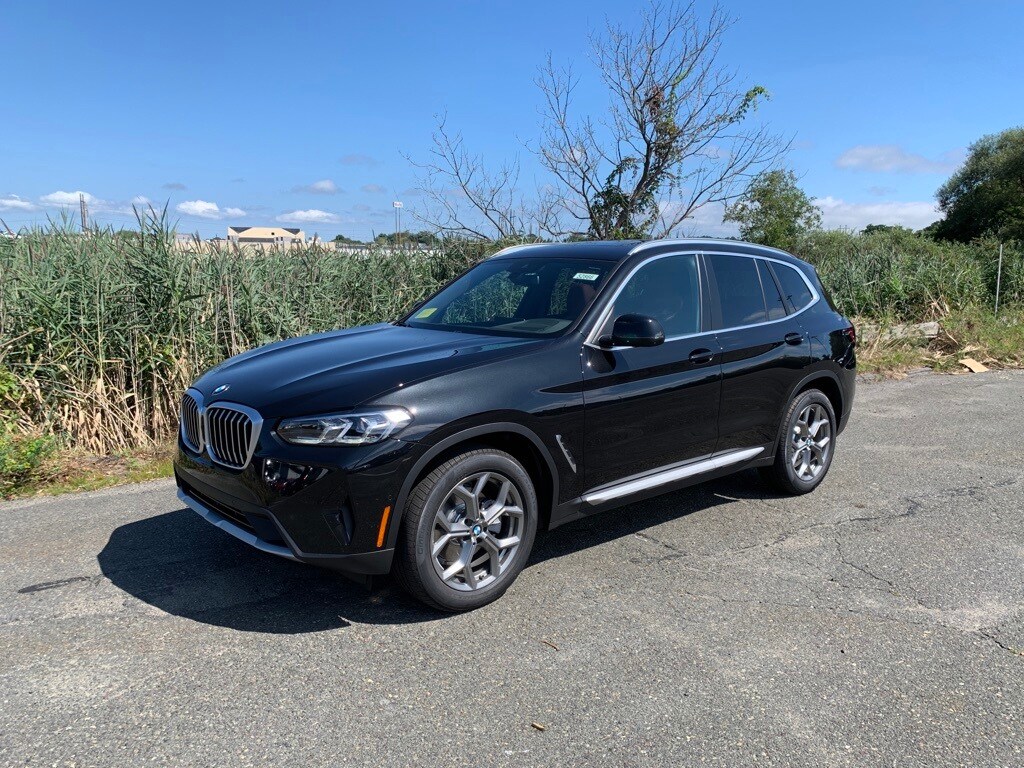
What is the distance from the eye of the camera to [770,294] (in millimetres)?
5766

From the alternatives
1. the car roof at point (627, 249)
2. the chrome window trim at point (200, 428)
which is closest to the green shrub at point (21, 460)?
the chrome window trim at point (200, 428)

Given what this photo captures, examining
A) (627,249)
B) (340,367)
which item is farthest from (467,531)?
(627,249)

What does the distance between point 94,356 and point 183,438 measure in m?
3.42

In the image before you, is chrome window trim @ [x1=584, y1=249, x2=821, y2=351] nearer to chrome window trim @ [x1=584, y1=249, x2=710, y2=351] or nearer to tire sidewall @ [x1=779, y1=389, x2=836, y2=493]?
chrome window trim @ [x1=584, y1=249, x2=710, y2=351]

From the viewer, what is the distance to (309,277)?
8.93 metres

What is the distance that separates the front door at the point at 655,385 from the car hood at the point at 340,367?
Answer: 50 centimetres

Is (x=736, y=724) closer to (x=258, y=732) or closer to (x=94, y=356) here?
(x=258, y=732)

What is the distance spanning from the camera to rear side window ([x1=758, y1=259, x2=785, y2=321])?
5.72m

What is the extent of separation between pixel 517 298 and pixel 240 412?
187 cm

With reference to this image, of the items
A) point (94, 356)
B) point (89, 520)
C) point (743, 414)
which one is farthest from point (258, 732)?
point (94, 356)

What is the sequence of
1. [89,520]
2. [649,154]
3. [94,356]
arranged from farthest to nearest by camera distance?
1. [649,154]
2. [94,356]
3. [89,520]

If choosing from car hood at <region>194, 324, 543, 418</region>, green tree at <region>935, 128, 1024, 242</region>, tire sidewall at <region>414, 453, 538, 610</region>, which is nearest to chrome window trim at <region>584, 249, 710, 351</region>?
car hood at <region>194, 324, 543, 418</region>

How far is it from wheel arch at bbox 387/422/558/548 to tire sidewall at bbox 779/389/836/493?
2.16 m

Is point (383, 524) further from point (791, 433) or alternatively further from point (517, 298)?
point (791, 433)
